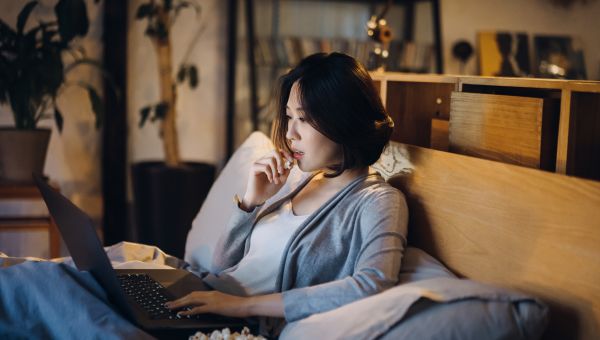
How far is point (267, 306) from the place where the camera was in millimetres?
1533

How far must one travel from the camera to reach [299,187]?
1919 millimetres

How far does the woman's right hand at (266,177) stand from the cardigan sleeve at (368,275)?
35 cm

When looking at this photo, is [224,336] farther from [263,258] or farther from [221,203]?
[221,203]

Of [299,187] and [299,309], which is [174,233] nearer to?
[299,187]

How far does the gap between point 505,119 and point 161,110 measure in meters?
2.40

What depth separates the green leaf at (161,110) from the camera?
12.3 feet

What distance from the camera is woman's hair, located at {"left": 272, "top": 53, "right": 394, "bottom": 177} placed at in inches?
65.7

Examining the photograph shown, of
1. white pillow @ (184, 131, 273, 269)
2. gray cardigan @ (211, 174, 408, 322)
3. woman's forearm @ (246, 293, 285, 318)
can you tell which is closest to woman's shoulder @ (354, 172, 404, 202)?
gray cardigan @ (211, 174, 408, 322)

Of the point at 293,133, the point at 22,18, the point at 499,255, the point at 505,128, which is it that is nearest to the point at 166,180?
the point at 22,18

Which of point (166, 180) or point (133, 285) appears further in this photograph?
point (166, 180)

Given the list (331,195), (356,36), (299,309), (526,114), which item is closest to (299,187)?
(331,195)

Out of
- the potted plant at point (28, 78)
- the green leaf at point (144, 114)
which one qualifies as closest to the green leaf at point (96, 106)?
the potted plant at point (28, 78)

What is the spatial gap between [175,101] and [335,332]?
270 centimetres

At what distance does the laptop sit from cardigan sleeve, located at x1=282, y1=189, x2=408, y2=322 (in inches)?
6.2
